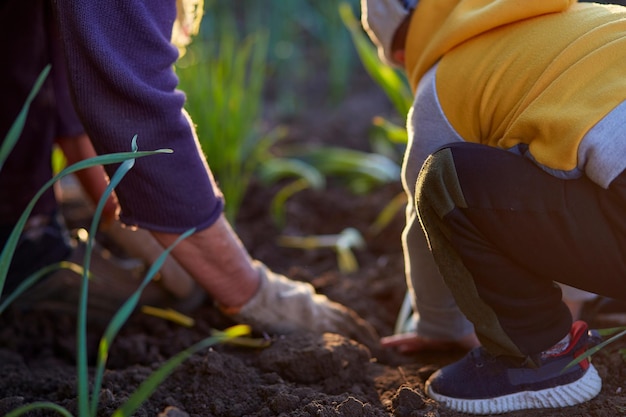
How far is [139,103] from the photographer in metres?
1.29

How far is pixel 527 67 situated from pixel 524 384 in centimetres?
49

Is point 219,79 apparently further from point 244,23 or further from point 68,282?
point 244,23

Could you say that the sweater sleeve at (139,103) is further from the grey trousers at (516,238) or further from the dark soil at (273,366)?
the grey trousers at (516,238)

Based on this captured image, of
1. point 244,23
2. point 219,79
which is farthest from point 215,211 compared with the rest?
point 244,23

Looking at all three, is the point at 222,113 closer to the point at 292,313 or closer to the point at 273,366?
the point at 292,313

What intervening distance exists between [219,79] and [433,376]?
1.34 metres

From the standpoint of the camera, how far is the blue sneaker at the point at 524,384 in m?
1.32

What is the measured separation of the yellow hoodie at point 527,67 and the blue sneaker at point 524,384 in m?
0.33

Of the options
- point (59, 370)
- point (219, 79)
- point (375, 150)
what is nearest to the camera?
point (59, 370)

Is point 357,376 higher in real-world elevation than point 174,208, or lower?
lower

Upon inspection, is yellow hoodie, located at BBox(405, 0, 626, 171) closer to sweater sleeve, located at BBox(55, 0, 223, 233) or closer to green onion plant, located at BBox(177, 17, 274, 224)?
sweater sleeve, located at BBox(55, 0, 223, 233)

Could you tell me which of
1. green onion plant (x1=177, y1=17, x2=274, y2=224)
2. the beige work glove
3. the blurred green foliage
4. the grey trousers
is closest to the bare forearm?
the beige work glove

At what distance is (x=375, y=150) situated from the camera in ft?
10.5

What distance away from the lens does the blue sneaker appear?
4.33 feet
